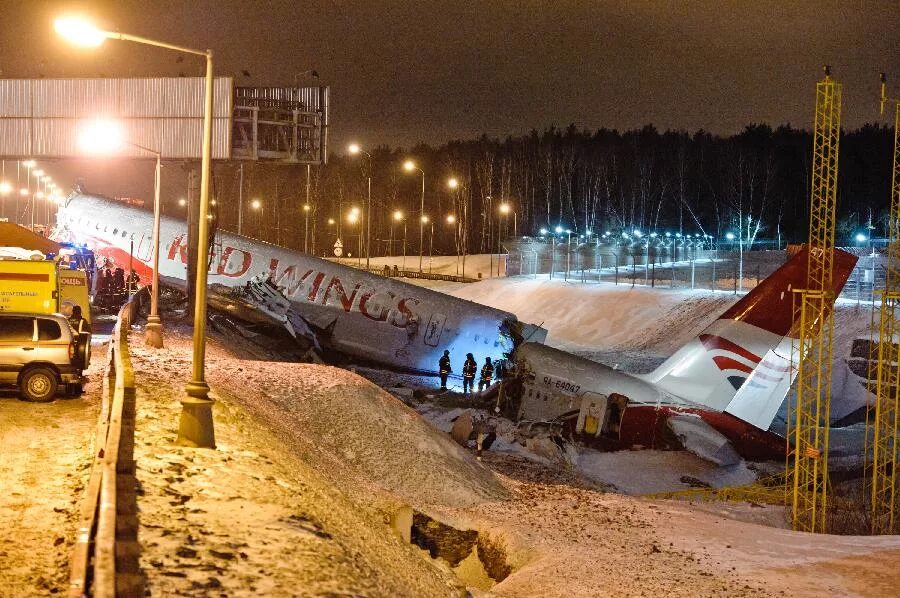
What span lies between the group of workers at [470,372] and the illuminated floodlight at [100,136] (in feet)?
51.4

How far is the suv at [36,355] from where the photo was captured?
20.3 m

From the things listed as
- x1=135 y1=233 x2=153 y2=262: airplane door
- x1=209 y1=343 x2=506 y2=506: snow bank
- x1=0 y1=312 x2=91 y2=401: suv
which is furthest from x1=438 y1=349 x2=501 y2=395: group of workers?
x1=0 y1=312 x2=91 y2=401: suv

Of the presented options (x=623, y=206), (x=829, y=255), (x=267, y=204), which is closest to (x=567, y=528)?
(x=829, y=255)

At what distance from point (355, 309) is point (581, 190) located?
96818 mm

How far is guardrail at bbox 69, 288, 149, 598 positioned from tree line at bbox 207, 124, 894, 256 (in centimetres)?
9468

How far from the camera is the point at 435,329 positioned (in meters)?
39.5

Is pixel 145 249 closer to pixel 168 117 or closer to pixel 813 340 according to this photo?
Result: pixel 168 117

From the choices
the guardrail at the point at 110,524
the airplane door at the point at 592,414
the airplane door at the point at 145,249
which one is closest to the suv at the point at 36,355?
the guardrail at the point at 110,524

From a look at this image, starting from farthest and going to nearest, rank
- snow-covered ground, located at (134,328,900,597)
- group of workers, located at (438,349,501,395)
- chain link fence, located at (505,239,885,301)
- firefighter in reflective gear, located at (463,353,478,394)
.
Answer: chain link fence, located at (505,239,885,301), firefighter in reflective gear, located at (463,353,478,394), group of workers, located at (438,349,501,395), snow-covered ground, located at (134,328,900,597)

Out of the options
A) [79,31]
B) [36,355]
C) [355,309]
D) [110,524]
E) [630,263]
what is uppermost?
[79,31]

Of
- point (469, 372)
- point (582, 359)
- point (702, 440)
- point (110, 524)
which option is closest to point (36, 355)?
point (110, 524)

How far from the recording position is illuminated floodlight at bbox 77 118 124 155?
36.7 meters

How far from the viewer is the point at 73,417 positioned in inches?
746

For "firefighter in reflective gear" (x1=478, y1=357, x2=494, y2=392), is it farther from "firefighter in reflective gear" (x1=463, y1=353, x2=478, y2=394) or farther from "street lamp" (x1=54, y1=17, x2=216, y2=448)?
"street lamp" (x1=54, y1=17, x2=216, y2=448)
